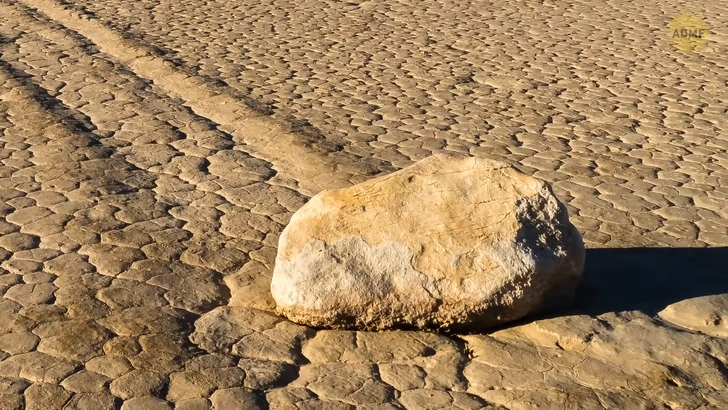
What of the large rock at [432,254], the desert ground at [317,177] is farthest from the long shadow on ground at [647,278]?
the large rock at [432,254]

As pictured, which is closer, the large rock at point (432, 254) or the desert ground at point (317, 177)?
the desert ground at point (317, 177)

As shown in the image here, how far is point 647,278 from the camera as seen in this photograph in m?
4.81

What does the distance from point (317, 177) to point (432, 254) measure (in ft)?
7.09

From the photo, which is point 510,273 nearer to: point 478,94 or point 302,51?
point 478,94

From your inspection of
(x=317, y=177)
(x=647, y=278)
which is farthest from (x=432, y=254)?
(x=317, y=177)

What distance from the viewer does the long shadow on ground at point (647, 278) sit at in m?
4.54

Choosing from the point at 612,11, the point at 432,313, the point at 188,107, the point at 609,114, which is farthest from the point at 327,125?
the point at 612,11

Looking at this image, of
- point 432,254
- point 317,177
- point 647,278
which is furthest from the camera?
point 317,177

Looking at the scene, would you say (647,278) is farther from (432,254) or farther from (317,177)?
(317,177)

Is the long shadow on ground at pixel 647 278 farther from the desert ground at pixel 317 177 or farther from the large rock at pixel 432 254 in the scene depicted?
the large rock at pixel 432 254

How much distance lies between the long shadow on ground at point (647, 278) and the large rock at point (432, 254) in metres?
0.25

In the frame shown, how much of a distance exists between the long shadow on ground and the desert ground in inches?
0.6

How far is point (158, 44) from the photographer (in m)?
9.77

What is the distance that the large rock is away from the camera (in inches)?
165
